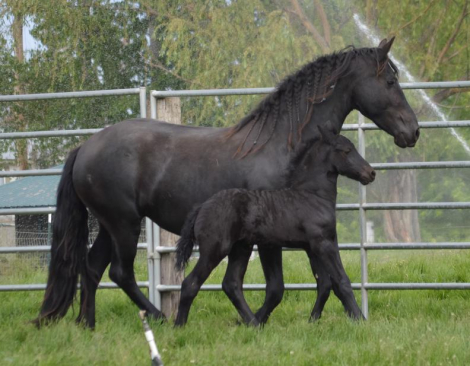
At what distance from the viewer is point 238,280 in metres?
5.36

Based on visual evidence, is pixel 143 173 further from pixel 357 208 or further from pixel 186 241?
pixel 357 208

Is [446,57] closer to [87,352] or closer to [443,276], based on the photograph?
[443,276]

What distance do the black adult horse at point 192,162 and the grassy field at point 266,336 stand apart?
433 millimetres

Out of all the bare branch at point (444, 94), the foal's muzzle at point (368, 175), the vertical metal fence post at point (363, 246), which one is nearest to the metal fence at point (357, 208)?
the vertical metal fence post at point (363, 246)

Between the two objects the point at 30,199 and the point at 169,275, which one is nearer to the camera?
the point at 169,275

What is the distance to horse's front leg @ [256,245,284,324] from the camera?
17.7ft

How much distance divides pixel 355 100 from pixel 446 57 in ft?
39.0

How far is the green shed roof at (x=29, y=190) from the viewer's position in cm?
775

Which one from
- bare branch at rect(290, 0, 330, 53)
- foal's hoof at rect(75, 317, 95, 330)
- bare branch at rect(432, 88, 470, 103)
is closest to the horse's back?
foal's hoof at rect(75, 317, 95, 330)

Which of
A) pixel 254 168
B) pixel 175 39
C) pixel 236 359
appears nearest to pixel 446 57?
pixel 175 39

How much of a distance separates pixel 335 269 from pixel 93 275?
5.86 feet

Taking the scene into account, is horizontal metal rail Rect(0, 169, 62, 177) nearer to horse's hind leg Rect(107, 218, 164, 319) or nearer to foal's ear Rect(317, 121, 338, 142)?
horse's hind leg Rect(107, 218, 164, 319)

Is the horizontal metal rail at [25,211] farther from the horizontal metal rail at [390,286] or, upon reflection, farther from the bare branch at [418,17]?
the bare branch at [418,17]

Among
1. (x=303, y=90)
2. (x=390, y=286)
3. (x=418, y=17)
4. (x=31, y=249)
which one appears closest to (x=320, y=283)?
(x=390, y=286)
